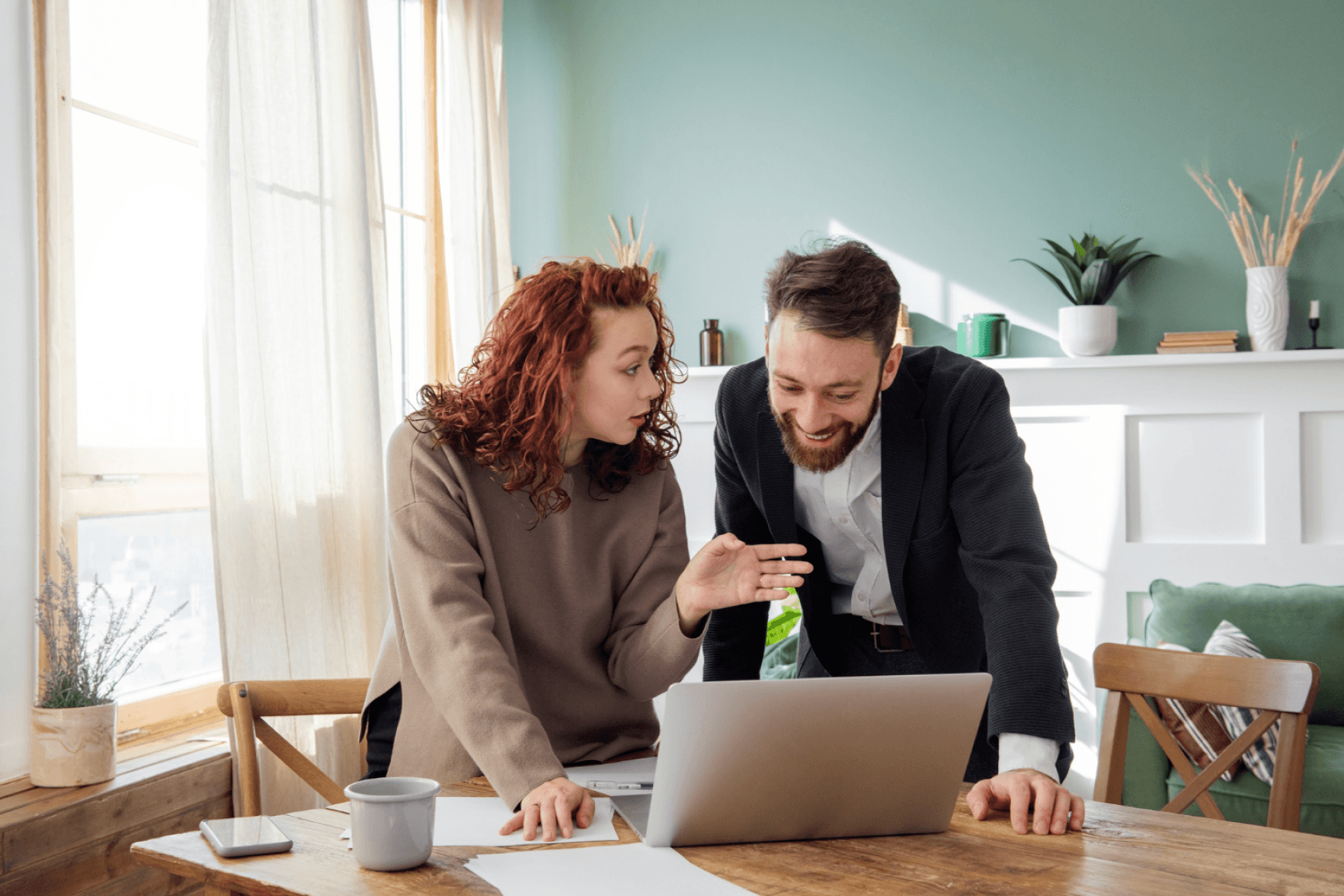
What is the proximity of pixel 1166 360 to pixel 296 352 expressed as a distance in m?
2.70

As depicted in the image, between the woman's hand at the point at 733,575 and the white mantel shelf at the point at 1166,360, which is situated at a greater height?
the white mantel shelf at the point at 1166,360

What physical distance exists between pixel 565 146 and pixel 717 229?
0.75 meters

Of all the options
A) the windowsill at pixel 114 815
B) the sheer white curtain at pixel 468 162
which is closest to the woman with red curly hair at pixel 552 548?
the windowsill at pixel 114 815

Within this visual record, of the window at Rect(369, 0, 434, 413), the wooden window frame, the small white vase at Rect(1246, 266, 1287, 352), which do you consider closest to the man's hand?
the wooden window frame

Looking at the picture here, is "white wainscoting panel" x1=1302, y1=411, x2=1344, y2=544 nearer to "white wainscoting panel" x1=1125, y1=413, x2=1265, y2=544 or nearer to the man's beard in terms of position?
"white wainscoting panel" x1=1125, y1=413, x2=1265, y2=544

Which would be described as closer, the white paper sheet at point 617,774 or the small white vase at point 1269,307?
the white paper sheet at point 617,774

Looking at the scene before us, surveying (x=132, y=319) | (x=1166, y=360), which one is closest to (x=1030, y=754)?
(x=132, y=319)

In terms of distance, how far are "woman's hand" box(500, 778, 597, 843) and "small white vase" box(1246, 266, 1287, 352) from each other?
3.08 metres

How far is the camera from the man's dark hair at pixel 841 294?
1.51 meters

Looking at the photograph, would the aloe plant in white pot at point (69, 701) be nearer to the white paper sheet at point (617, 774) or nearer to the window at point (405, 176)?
the white paper sheet at point (617, 774)

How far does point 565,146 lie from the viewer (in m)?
4.36

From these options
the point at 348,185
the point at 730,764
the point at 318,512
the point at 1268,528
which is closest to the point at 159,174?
the point at 348,185

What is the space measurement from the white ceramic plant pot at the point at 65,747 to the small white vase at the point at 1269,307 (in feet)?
11.3

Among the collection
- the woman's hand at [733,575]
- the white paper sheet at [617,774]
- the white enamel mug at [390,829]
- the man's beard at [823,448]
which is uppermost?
the man's beard at [823,448]
